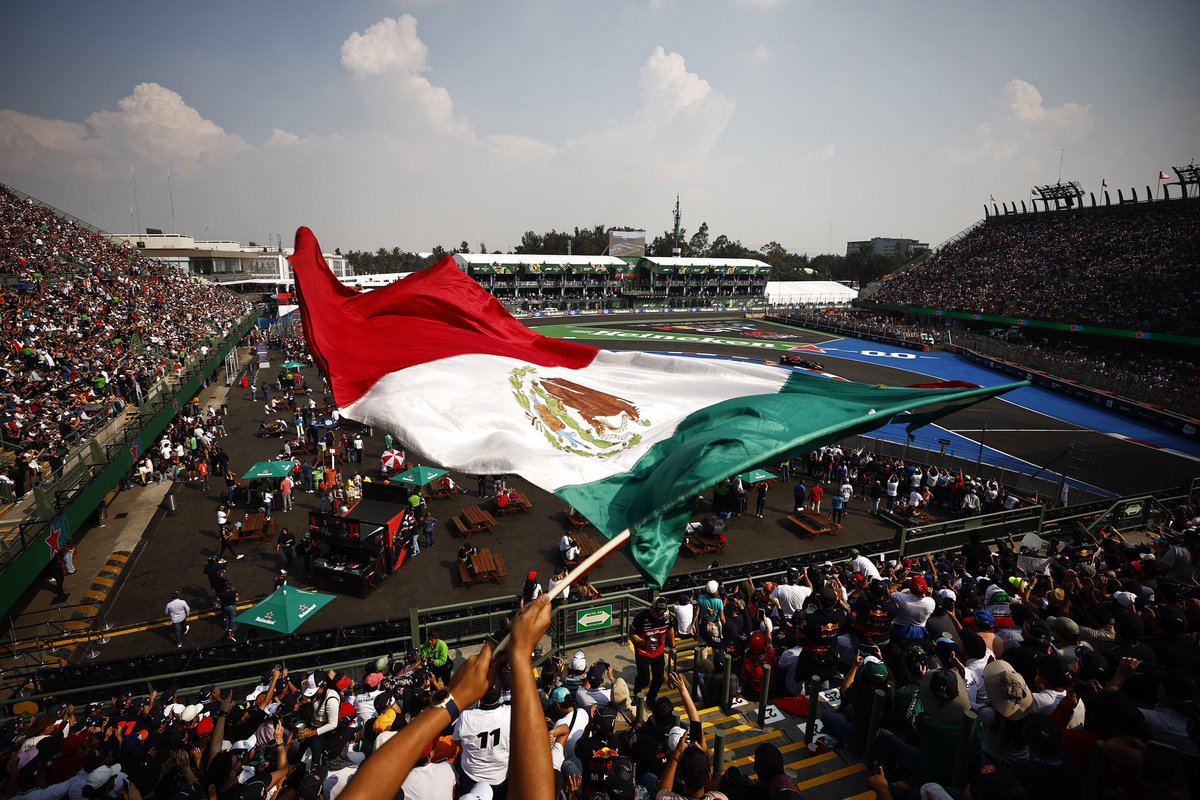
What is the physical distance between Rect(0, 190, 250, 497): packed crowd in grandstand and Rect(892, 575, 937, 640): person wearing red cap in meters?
19.3

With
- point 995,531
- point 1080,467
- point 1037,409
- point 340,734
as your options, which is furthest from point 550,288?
point 340,734

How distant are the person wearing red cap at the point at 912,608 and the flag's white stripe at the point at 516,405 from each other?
3.35 m

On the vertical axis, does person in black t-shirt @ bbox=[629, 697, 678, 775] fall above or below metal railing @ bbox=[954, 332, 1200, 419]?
below

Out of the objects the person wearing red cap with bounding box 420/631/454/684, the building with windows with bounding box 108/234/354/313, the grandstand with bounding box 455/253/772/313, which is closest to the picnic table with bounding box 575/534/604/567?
the person wearing red cap with bounding box 420/631/454/684

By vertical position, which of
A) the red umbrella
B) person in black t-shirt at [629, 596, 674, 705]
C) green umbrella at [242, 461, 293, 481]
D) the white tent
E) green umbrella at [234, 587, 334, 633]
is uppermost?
the white tent

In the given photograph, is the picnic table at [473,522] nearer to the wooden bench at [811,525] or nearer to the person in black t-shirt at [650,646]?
the wooden bench at [811,525]

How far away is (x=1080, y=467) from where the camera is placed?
23.3m

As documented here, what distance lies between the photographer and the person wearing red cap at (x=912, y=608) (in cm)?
688

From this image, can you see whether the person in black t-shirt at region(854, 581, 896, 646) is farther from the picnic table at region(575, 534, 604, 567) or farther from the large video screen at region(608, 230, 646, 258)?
the large video screen at region(608, 230, 646, 258)

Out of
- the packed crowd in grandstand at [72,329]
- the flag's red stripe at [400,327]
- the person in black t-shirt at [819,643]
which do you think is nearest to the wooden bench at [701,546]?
the person in black t-shirt at [819,643]

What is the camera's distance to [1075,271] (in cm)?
5481

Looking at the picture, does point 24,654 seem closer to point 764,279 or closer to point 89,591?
point 89,591

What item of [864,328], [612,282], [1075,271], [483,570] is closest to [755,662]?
[483,570]

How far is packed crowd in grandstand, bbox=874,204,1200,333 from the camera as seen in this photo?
44.7 meters
